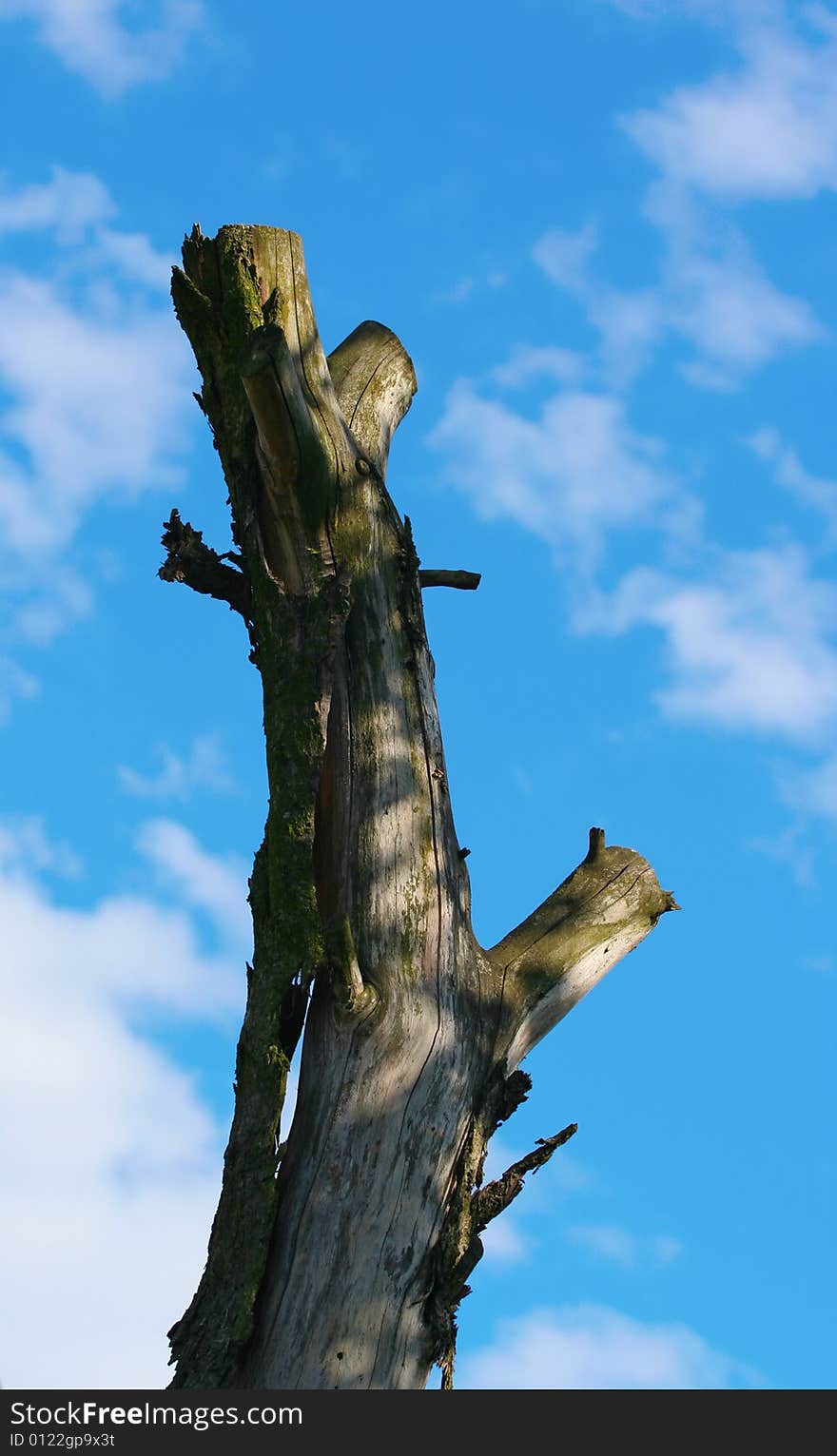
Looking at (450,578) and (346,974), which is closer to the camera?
(346,974)

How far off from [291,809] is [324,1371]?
5.08ft

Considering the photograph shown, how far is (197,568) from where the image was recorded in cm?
426

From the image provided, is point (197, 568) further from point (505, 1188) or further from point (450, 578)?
point (505, 1188)

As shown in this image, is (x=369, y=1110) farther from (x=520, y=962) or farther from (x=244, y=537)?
(x=244, y=537)

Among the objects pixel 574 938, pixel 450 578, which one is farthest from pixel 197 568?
pixel 574 938

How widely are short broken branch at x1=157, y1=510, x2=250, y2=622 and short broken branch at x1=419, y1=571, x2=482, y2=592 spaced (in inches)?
30.4

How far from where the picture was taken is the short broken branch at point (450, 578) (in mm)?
4777

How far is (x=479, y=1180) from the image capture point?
3.77 metres

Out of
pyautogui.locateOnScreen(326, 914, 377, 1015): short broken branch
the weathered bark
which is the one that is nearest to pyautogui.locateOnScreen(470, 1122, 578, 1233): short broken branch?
the weathered bark

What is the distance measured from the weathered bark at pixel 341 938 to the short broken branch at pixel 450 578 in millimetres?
476

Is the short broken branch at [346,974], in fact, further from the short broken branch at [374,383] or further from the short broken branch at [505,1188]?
the short broken branch at [374,383]

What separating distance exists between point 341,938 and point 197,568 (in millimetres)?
1389

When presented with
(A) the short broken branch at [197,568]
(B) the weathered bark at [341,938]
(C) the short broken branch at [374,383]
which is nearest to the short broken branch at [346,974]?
(B) the weathered bark at [341,938]

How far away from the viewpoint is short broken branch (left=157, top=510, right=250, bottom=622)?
4250 mm
